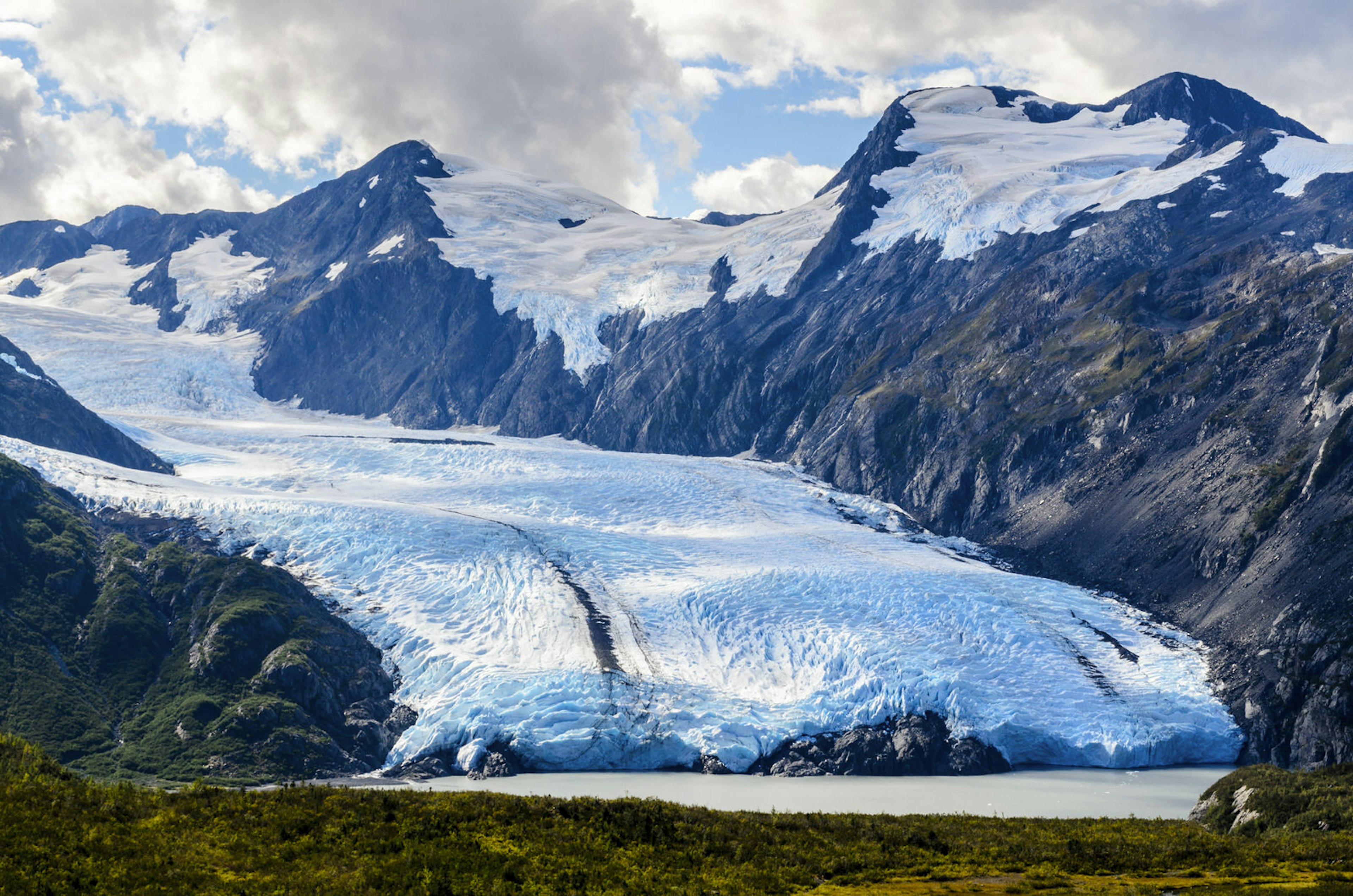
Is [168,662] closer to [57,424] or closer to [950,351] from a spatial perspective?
[57,424]

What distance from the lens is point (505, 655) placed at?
5856 cm

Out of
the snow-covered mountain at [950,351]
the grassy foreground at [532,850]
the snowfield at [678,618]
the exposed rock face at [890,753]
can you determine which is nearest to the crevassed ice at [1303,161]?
the snow-covered mountain at [950,351]

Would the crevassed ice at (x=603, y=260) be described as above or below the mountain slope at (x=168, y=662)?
above

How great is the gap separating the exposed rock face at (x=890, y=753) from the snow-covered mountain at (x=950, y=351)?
1.04 metres

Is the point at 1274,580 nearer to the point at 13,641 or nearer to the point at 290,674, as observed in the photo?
the point at 290,674

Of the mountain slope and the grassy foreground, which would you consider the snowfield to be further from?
the grassy foreground

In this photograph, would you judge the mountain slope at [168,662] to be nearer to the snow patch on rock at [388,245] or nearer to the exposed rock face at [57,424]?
the exposed rock face at [57,424]

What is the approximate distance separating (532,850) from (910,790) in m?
28.2

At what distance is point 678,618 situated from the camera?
63844 mm

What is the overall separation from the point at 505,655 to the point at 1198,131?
133378mm

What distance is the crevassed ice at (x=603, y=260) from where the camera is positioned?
155750 mm

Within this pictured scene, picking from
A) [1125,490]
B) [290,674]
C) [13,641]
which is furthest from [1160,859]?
[1125,490]

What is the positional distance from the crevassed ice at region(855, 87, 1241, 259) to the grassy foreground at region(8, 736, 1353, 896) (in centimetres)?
10475

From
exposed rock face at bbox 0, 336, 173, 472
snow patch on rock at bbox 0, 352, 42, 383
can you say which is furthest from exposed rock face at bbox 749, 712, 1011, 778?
snow patch on rock at bbox 0, 352, 42, 383
